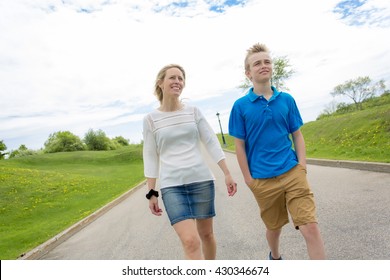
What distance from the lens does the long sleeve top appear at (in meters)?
3.11

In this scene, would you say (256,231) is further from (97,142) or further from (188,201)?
(97,142)

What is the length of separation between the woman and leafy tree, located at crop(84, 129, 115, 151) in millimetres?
77638

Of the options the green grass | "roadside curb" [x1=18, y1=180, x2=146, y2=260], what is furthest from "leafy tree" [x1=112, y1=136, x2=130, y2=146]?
"roadside curb" [x1=18, y1=180, x2=146, y2=260]

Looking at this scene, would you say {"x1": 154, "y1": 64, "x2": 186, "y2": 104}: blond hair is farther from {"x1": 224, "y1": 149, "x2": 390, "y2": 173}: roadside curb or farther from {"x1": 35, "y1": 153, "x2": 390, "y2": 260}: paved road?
{"x1": 224, "y1": 149, "x2": 390, "y2": 173}: roadside curb

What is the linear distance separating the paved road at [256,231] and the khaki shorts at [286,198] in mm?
914

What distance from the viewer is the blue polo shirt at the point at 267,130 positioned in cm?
308

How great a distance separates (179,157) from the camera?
313 cm

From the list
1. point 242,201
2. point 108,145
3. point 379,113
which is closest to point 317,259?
point 242,201

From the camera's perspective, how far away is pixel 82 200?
15328mm

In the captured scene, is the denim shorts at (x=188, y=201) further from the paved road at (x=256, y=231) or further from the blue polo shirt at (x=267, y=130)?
the paved road at (x=256, y=231)

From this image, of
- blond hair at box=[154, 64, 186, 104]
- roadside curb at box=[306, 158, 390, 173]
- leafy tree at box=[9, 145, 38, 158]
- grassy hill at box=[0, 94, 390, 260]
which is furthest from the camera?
leafy tree at box=[9, 145, 38, 158]

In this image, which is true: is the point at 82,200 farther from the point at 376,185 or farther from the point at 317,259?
the point at 317,259

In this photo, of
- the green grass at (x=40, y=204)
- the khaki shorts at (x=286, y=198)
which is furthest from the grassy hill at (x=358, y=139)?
the green grass at (x=40, y=204)

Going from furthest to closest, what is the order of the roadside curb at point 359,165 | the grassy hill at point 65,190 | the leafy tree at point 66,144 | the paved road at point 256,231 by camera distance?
the leafy tree at point 66,144 < the grassy hill at point 65,190 < the roadside curb at point 359,165 < the paved road at point 256,231
